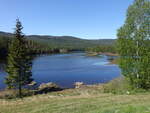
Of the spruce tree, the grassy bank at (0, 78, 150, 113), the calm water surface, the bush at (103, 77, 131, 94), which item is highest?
the spruce tree

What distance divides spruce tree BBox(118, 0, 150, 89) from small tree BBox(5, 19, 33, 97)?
1310 centimetres

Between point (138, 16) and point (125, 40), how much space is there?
2101mm

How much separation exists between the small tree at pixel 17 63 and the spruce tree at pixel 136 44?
43.0ft

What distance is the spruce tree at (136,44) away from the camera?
44.7 ft

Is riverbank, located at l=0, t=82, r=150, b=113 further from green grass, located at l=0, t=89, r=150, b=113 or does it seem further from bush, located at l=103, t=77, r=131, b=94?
bush, located at l=103, t=77, r=131, b=94

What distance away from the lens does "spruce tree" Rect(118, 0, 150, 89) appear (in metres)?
13.6

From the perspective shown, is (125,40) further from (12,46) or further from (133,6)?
(12,46)

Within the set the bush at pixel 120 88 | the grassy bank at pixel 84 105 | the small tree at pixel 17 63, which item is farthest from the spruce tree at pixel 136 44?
the small tree at pixel 17 63

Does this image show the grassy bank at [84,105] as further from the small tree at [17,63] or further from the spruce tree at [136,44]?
the small tree at [17,63]

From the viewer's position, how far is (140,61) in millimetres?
13609

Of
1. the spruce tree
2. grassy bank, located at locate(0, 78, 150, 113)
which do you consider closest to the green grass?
grassy bank, located at locate(0, 78, 150, 113)

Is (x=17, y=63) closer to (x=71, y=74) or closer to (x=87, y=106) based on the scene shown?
(x=87, y=106)

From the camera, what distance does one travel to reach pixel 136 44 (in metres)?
14.0

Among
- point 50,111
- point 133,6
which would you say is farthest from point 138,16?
point 50,111
